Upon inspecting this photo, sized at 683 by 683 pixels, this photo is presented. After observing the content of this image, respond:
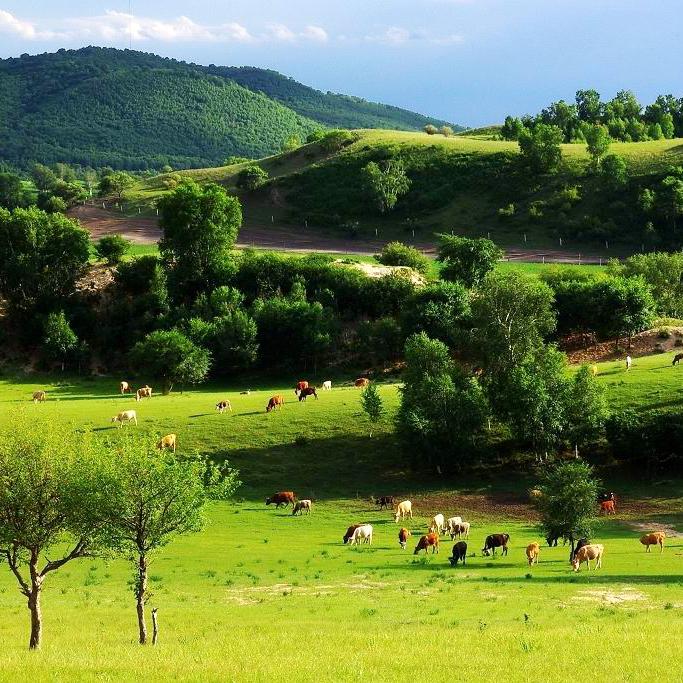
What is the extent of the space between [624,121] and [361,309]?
9988 cm

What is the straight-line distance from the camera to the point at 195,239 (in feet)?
346

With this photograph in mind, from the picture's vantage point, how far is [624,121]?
179000mm

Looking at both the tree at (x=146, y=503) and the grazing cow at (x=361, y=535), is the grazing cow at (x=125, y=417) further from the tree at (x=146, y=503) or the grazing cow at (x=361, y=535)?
the tree at (x=146, y=503)

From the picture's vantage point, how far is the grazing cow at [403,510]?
5509cm

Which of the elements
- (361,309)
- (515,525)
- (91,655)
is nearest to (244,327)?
(361,309)

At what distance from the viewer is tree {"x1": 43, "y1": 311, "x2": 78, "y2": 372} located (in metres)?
96.7

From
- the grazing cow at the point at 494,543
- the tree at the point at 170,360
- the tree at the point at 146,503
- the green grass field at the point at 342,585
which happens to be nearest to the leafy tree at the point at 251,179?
the tree at the point at 170,360

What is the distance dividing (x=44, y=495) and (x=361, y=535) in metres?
23.0

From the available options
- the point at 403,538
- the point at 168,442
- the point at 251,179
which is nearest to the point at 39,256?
the point at 168,442

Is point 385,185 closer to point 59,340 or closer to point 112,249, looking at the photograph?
point 112,249

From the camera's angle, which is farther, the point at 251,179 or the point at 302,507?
the point at 251,179

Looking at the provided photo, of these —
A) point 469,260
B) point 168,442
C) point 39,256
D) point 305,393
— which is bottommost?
point 168,442

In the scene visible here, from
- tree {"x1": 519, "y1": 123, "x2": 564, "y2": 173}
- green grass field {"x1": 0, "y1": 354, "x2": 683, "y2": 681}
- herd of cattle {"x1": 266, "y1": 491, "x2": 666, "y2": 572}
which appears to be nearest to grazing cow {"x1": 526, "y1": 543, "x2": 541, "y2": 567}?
herd of cattle {"x1": 266, "y1": 491, "x2": 666, "y2": 572}

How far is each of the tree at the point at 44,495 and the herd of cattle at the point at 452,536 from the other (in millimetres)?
20214
